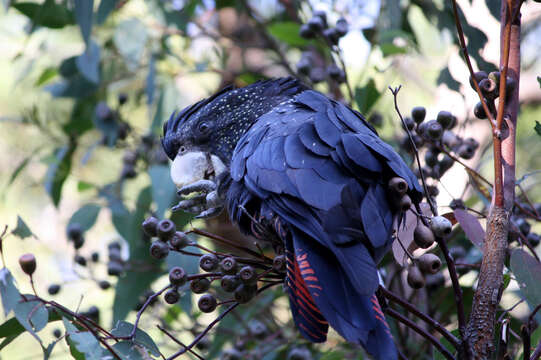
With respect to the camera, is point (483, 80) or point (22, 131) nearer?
point (483, 80)

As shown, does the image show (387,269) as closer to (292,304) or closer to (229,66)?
(292,304)

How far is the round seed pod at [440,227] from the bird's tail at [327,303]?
0.15 meters

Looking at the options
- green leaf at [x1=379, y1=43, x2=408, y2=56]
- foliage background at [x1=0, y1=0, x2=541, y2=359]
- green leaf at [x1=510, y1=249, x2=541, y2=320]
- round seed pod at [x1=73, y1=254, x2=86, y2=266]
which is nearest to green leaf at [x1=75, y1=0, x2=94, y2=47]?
foliage background at [x1=0, y1=0, x2=541, y2=359]

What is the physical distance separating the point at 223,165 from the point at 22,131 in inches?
97.9

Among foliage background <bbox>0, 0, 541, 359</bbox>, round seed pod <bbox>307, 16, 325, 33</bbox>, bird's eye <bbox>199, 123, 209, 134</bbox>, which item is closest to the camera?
bird's eye <bbox>199, 123, 209, 134</bbox>

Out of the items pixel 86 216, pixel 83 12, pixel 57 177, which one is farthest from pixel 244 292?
pixel 57 177

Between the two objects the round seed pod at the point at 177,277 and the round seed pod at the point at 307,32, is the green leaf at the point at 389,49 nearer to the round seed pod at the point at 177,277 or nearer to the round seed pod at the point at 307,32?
the round seed pod at the point at 307,32

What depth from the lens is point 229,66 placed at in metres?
2.95

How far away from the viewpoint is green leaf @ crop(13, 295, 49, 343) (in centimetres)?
113

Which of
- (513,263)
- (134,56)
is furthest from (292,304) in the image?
(134,56)

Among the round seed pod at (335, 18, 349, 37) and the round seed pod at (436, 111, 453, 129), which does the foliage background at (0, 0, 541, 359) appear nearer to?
the round seed pod at (335, 18, 349, 37)

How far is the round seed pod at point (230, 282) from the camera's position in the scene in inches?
47.1

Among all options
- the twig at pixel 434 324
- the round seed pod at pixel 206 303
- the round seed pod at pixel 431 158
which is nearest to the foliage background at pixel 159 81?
the round seed pod at pixel 431 158

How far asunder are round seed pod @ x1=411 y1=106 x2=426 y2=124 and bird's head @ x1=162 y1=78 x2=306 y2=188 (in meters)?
0.44
